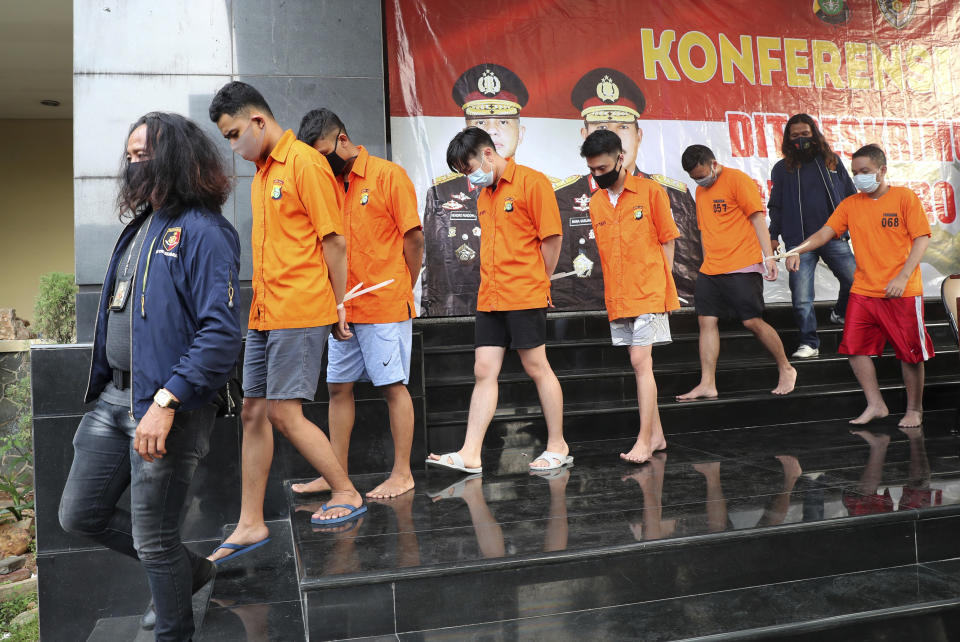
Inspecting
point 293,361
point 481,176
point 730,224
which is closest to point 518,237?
point 481,176

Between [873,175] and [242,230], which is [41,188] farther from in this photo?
[873,175]

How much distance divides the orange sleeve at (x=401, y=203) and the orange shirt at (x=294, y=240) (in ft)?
1.95

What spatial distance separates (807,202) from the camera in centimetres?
622

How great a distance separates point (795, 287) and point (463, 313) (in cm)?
264

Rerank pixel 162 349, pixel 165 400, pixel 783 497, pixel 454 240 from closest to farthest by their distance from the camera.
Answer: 1. pixel 165 400
2. pixel 162 349
3. pixel 783 497
4. pixel 454 240

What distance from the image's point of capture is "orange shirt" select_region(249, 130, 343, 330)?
9.21 feet

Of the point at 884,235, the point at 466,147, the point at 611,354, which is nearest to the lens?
the point at 466,147

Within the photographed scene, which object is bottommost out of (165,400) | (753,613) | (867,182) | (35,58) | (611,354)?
(753,613)

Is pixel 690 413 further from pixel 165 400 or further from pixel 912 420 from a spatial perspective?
pixel 165 400

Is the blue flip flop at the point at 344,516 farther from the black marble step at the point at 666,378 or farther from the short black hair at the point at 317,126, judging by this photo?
the black marble step at the point at 666,378

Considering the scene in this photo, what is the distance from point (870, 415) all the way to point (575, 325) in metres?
2.06

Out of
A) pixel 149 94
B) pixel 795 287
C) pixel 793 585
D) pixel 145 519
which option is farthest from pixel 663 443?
pixel 149 94

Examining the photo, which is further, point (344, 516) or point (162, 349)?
point (344, 516)

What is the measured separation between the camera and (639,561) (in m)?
2.58
